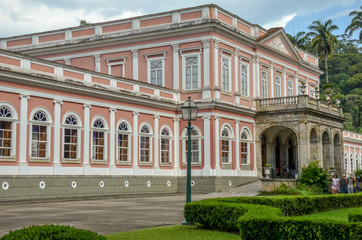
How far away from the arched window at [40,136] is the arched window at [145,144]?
686 centimetres

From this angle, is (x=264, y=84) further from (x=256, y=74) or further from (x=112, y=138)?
(x=112, y=138)

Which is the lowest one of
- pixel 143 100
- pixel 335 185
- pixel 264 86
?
pixel 335 185

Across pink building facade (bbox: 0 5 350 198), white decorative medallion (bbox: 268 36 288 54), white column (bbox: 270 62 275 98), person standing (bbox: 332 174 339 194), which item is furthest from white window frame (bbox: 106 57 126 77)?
person standing (bbox: 332 174 339 194)

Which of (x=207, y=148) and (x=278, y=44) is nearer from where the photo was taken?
(x=207, y=148)

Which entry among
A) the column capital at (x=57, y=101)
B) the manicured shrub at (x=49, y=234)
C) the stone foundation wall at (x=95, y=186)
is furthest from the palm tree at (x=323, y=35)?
the manicured shrub at (x=49, y=234)

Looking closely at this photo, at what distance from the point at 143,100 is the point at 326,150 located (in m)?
14.6

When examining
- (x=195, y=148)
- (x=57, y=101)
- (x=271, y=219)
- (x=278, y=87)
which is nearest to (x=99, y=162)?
(x=57, y=101)

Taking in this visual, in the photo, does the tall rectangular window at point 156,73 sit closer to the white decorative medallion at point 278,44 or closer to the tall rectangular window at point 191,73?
the tall rectangular window at point 191,73

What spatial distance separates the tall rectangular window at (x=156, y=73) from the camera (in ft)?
110

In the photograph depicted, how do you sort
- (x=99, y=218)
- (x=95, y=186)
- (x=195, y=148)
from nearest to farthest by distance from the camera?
(x=99, y=218), (x=95, y=186), (x=195, y=148)

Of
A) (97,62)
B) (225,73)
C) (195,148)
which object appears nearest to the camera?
(195,148)

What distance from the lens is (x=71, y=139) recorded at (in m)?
25.5

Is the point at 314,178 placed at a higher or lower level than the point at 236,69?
lower

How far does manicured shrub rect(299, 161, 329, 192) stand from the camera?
2931 centimetres
